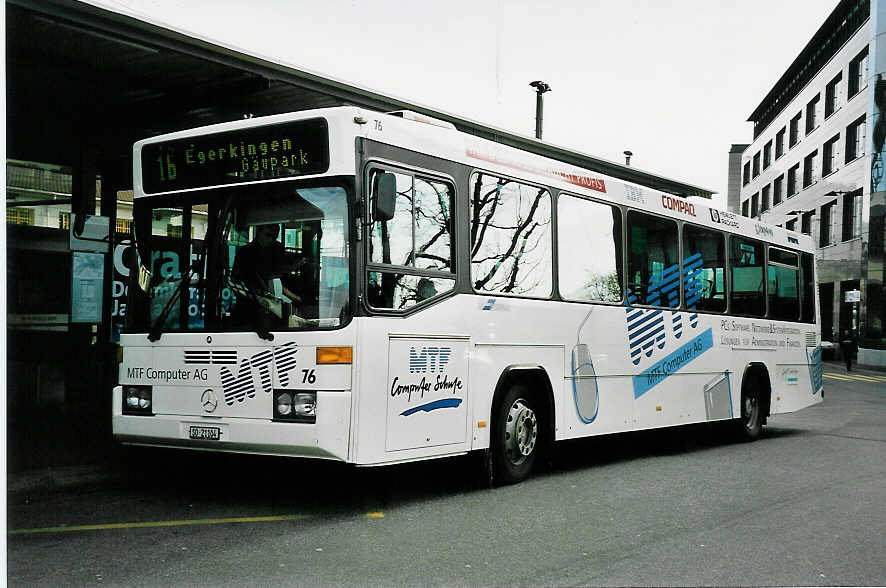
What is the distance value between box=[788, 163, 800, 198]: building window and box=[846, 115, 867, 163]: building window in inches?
381

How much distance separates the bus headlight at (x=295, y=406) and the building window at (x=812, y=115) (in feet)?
172

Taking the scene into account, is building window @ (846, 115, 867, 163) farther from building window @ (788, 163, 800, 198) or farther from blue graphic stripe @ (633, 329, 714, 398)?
blue graphic stripe @ (633, 329, 714, 398)

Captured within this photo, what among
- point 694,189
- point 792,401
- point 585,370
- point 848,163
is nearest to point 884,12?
point 848,163

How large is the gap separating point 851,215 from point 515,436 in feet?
143

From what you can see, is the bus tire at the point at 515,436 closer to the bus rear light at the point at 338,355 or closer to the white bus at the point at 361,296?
the white bus at the point at 361,296

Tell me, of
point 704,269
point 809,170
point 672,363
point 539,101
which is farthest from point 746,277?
point 809,170

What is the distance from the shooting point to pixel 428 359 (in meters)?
7.96

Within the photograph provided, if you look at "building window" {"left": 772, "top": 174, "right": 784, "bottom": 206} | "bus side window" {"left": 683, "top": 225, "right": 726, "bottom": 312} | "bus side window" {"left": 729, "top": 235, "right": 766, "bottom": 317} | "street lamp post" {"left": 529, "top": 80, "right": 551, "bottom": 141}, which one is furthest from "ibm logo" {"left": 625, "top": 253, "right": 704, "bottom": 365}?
"building window" {"left": 772, "top": 174, "right": 784, "bottom": 206}

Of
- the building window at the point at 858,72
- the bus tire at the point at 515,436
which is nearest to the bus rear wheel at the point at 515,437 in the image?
the bus tire at the point at 515,436

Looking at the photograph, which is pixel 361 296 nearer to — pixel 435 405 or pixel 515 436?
pixel 435 405

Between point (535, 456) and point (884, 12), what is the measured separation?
130ft

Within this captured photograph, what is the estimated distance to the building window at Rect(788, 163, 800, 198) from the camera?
58.0 meters

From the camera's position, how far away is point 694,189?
2184 centimetres

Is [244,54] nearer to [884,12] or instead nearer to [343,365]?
[343,365]
